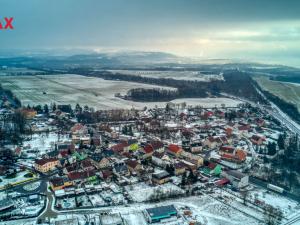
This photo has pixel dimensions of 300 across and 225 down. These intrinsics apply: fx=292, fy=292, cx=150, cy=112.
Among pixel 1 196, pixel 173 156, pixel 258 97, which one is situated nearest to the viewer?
pixel 1 196

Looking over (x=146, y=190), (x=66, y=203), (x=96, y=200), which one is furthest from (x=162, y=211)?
(x=66, y=203)

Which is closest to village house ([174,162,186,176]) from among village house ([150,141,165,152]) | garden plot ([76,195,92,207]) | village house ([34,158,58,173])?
village house ([150,141,165,152])

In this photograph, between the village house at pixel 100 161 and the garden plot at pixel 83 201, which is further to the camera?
the village house at pixel 100 161

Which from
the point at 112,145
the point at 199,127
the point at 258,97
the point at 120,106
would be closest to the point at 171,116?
the point at 199,127

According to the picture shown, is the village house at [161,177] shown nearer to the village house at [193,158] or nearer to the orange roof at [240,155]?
the village house at [193,158]

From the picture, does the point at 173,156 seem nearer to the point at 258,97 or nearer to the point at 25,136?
the point at 25,136

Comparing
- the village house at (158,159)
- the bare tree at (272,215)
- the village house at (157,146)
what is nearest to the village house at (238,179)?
the bare tree at (272,215)

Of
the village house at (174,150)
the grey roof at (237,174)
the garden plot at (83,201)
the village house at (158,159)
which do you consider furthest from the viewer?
the village house at (174,150)

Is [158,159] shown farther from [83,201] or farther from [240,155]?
[83,201]

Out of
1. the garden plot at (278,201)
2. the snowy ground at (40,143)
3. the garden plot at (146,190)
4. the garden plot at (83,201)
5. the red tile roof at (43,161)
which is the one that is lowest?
the garden plot at (83,201)
